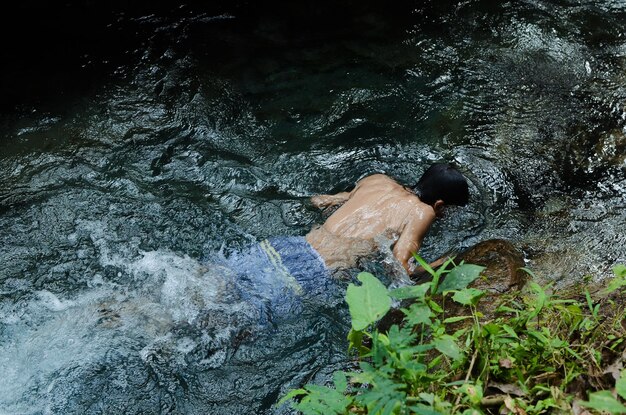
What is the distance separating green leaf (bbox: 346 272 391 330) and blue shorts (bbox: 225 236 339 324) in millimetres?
1758

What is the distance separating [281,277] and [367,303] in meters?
1.94

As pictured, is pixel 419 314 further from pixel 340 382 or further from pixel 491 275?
pixel 491 275

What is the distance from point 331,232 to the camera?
4.73 metres

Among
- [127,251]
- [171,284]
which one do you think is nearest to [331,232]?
[171,284]

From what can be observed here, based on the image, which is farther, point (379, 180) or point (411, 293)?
point (379, 180)

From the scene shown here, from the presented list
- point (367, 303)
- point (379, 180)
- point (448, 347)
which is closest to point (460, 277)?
point (448, 347)

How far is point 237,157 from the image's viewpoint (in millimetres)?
5910

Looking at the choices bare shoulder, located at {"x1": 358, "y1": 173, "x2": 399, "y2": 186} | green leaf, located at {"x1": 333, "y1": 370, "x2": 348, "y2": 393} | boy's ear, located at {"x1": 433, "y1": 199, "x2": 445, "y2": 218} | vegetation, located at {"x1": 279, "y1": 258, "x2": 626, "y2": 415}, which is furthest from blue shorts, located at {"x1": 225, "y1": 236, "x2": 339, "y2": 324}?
green leaf, located at {"x1": 333, "y1": 370, "x2": 348, "y2": 393}

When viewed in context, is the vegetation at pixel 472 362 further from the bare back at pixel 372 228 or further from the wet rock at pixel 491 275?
the bare back at pixel 372 228

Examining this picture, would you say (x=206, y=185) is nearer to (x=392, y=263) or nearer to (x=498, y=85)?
(x=392, y=263)

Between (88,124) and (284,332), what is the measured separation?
136 inches

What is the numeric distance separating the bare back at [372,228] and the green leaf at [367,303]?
1898 mm

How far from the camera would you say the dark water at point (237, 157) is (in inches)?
161

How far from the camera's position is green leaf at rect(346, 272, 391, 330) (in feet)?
8.48
